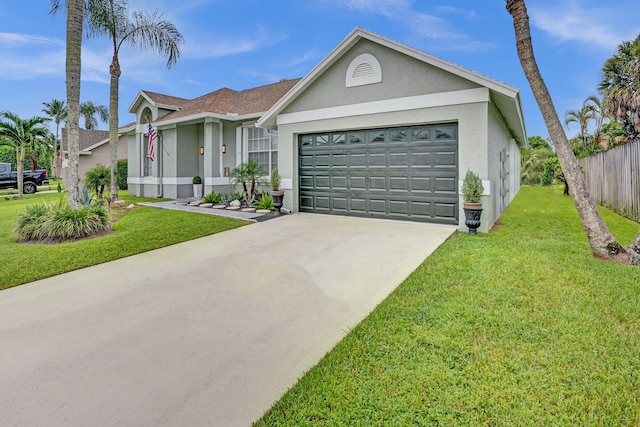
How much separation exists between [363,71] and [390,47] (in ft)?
3.01

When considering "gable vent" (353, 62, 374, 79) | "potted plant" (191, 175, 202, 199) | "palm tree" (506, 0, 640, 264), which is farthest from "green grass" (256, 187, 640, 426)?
"potted plant" (191, 175, 202, 199)

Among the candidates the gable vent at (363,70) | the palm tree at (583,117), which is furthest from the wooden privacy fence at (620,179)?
the palm tree at (583,117)

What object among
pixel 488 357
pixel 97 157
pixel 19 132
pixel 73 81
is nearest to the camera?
pixel 488 357

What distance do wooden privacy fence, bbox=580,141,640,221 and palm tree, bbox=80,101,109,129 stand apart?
52.5m

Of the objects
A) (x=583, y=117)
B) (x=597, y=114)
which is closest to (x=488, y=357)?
(x=597, y=114)

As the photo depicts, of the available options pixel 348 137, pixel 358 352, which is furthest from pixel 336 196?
pixel 358 352

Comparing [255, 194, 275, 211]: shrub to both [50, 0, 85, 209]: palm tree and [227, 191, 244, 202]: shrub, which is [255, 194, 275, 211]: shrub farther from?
[50, 0, 85, 209]: palm tree

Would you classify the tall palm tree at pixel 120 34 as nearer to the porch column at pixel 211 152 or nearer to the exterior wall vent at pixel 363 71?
the porch column at pixel 211 152

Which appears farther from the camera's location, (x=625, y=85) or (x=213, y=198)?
(x=625, y=85)

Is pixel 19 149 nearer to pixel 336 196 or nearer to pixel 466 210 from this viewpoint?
pixel 336 196

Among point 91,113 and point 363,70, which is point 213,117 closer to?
point 363,70

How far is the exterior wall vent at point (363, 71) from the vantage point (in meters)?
9.04

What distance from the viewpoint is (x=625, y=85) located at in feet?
59.0

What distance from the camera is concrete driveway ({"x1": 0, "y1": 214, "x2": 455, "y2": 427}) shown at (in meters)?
2.33
